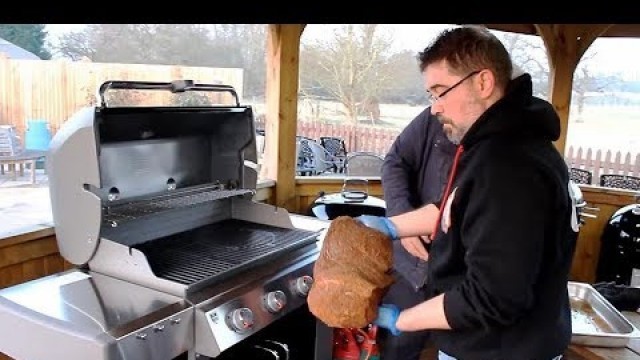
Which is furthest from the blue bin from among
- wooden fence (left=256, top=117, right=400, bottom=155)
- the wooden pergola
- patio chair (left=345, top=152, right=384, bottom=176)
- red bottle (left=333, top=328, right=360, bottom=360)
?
wooden fence (left=256, top=117, right=400, bottom=155)

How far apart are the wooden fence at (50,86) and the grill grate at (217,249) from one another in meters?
0.94

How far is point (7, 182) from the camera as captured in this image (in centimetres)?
236

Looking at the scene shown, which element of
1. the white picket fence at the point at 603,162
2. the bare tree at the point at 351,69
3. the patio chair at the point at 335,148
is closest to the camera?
the patio chair at the point at 335,148

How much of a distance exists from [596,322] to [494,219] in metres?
1.41

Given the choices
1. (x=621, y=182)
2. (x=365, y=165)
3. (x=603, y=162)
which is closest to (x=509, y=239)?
(x=365, y=165)

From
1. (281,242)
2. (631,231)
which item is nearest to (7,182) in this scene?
(281,242)

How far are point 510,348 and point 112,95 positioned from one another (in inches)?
88.3

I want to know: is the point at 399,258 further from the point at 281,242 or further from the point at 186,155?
the point at 186,155

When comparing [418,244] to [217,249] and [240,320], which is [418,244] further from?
[217,249]

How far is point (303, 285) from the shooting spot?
1.80m

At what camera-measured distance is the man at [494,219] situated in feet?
3.32

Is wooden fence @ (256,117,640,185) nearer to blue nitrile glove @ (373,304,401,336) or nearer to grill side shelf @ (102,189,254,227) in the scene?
grill side shelf @ (102,189,254,227)

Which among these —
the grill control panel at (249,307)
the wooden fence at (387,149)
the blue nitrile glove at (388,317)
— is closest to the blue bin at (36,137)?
the grill control panel at (249,307)

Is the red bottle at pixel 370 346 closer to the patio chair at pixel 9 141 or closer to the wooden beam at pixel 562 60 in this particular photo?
the patio chair at pixel 9 141
